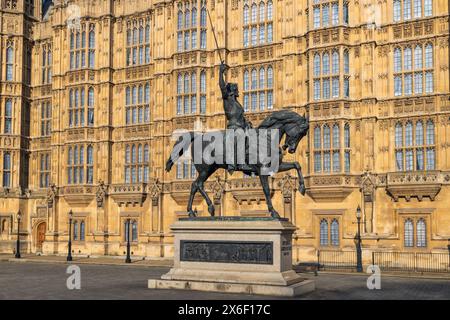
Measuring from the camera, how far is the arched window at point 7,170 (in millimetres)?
48281

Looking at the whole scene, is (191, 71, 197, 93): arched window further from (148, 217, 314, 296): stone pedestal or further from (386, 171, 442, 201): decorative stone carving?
(148, 217, 314, 296): stone pedestal

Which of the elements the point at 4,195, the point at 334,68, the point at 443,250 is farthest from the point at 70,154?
the point at 443,250

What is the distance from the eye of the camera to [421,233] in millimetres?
34000

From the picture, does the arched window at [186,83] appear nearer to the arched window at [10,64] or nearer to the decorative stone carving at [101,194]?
the decorative stone carving at [101,194]

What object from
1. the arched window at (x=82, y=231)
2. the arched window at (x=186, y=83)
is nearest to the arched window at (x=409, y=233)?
the arched window at (x=186, y=83)

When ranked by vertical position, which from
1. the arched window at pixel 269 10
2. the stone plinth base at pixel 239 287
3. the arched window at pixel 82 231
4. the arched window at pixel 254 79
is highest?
the arched window at pixel 269 10

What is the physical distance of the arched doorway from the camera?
48881mm

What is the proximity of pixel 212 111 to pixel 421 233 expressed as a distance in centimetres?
1581

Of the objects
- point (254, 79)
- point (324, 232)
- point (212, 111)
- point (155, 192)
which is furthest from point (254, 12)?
point (324, 232)

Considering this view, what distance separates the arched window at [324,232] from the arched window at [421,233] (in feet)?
17.6

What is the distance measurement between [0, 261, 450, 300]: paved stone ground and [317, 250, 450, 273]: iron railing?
4773 millimetres

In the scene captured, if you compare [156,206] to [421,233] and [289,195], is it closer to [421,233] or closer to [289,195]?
[289,195]

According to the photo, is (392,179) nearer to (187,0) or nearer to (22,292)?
(187,0)

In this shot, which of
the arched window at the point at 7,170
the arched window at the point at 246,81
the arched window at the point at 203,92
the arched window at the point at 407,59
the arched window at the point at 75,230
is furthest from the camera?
the arched window at the point at 7,170
